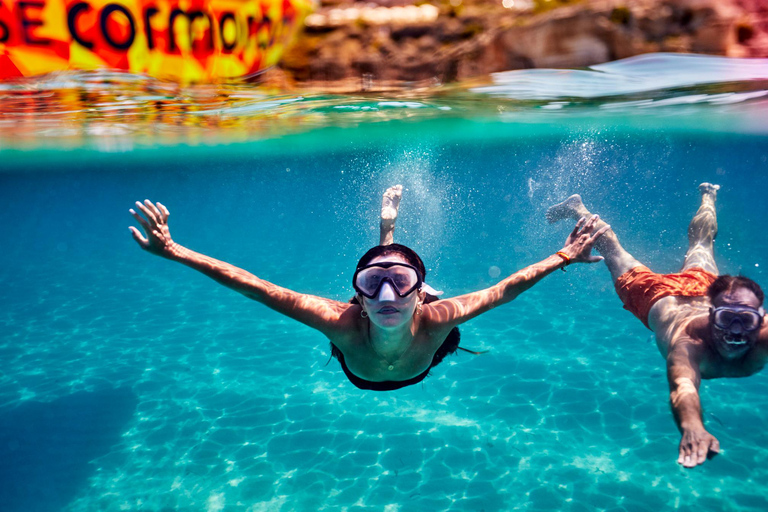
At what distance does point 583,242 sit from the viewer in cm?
413

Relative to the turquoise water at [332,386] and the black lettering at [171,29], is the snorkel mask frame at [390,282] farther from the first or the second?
the turquoise water at [332,386]

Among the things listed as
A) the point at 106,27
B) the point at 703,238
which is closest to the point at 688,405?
the point at 703,238

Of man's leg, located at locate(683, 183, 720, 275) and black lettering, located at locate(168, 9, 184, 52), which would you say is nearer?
black lettering, located at locate(168, 9, 184, 52)

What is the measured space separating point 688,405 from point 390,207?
402 centimetres

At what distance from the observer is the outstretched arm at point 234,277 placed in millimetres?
3391

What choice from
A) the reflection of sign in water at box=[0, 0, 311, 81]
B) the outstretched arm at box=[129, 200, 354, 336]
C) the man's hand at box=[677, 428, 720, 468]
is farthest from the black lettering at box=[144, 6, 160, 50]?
the man's hand at box=[677, 428, 720, 468]

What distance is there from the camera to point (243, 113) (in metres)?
11.4

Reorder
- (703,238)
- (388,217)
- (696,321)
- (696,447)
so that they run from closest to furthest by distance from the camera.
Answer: (696,447) → (696,321) → (388,217) → (703,238)

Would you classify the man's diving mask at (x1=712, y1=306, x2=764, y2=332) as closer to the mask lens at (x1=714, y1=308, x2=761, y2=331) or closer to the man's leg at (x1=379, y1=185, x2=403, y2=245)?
the mask lens at (x1=714, y1=308, x2=761, y2=331)

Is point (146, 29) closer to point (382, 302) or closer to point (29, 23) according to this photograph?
point (29, 23)

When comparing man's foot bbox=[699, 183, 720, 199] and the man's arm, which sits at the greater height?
man's foot bbox=[699, 183, 720, 199]

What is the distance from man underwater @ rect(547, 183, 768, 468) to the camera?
3.54m

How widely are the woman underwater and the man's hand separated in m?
1.51

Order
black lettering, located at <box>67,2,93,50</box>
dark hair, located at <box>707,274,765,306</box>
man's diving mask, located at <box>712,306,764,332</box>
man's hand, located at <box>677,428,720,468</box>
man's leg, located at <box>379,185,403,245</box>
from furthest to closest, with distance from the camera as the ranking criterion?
man's leg, located at <box>379,185,403,245</box> → dark hair, located at <box>707,274,765,306</box> → man's diving mask, located at <box>712,306,764,332</box> → black lettering, located at <box>67,2,93,50</box> → man's hand, located at <box>677,428,720,468</box>
